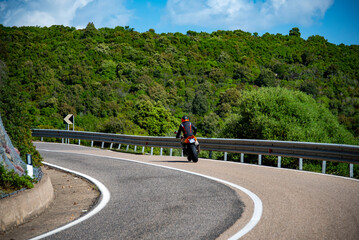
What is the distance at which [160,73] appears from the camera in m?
109

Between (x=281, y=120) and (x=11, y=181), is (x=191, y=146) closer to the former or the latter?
(x=11, y=181)

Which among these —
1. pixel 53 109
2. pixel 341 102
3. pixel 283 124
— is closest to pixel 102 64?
pixel 53 109

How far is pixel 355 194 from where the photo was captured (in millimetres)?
7305

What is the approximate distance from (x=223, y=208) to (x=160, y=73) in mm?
103625

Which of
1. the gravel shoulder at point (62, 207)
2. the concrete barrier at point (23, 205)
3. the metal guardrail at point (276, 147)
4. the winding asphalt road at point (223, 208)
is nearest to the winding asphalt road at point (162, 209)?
the winding asphalt road at point (223, 208)

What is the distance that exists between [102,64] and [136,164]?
95.0 metres

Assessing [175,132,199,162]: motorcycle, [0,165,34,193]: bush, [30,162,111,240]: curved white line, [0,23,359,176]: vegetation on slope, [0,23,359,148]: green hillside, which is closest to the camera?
[30,162,111,240]: curved white line

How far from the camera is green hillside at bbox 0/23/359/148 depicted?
69812 mm

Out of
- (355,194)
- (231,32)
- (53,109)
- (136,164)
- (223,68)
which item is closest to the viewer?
(355,194)

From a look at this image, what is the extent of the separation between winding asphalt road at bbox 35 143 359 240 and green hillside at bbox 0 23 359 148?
31.7 m

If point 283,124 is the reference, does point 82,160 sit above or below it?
below

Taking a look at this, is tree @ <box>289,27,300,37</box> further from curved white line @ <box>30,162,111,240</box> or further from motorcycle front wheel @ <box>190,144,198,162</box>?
curved white line @ <box>30,162,111,240</box>

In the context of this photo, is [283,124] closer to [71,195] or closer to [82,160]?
[82,160]

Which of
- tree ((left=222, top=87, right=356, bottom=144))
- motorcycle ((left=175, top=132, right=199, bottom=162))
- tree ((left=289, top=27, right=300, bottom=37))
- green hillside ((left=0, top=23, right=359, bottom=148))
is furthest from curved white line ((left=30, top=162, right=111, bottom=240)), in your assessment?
tree ((left=289, top=27, right=300, bottom=37))
